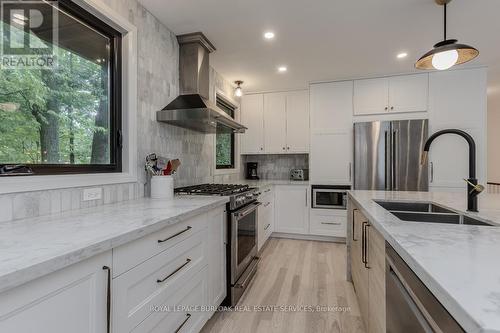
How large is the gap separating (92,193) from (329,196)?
314cm

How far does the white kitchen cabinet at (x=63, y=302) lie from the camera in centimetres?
68

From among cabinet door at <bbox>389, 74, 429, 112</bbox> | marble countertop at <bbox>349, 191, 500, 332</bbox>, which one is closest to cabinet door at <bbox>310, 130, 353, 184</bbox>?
cabinet door at <bbox>389, 74, 429, 112</bbox>

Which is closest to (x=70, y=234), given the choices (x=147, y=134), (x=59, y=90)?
(x=59, y=90)

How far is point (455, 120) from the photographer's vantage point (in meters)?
3.37

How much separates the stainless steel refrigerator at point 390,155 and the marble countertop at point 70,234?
9.14 ft

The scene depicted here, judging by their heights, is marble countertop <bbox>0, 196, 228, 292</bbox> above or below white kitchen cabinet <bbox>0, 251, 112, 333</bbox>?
above

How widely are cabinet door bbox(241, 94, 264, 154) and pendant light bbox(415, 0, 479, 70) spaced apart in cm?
269

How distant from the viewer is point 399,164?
3451 mm

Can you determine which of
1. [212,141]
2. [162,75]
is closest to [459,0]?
[162,75]

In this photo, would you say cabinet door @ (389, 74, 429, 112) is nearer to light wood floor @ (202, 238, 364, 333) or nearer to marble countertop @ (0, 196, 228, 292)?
light wood floor @ (202, 238, 364, 333)

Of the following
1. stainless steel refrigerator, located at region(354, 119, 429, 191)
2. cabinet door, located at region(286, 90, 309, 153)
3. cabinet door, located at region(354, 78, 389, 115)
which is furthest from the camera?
cabinet door, located at region(286, 90, 309, 153)

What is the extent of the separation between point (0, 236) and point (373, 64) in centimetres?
372

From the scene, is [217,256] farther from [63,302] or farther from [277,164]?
[277,164]

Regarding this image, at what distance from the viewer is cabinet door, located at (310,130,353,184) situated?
3807 mm
